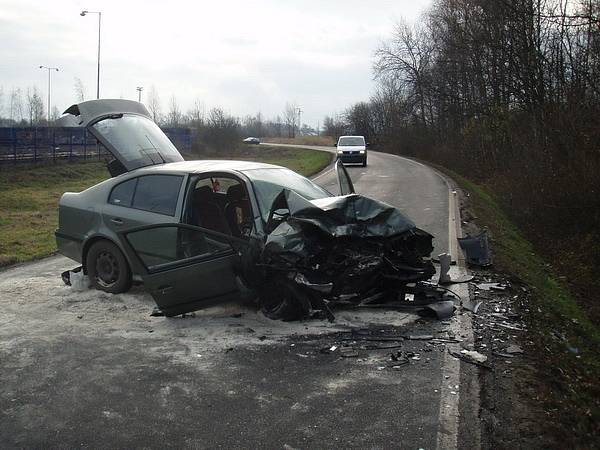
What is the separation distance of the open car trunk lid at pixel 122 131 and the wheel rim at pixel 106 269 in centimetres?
118

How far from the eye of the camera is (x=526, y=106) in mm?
22516

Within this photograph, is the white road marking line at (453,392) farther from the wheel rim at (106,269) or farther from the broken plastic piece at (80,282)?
the broken plastic piece at (80,282)

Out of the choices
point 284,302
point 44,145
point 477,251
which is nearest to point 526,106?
point 477,251

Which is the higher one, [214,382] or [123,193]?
[123,193]

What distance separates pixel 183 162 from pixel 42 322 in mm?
2559

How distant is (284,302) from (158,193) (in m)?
2.17

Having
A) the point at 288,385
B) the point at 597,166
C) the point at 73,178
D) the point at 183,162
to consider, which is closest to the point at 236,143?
the point at 73,178

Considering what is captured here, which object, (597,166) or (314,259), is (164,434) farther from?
(597,166)

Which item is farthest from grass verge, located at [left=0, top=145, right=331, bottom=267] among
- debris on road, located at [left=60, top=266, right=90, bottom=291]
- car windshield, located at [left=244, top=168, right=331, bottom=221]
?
car windshield, located at [left=244, top=168, right=331, bottom=221]

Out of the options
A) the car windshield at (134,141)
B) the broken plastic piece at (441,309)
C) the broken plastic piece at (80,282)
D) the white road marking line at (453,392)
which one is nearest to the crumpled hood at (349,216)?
the broken plastic piece at (441,309)

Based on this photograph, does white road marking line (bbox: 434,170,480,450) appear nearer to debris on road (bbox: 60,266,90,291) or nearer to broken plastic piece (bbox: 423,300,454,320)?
broken plastic piece (bbox: 423,300,454,320)

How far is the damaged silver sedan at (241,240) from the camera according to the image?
18.0 feet

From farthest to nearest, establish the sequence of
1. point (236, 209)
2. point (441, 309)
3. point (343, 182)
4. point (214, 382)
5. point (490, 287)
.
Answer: point (343, 182), point (490, 287), point (236, 209), point (441, 309), point (214, 382)

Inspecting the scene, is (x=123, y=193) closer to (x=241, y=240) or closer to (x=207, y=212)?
(x=207, y=212)
